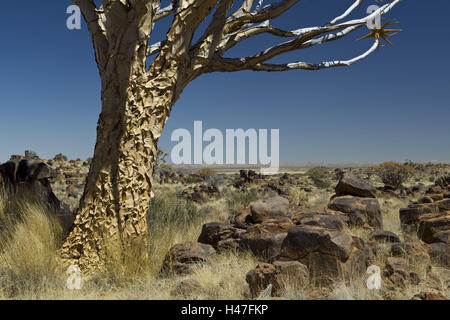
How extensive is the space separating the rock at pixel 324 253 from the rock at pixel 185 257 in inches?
51.4

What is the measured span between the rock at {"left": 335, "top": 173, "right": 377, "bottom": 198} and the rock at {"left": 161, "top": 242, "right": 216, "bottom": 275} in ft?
15.5

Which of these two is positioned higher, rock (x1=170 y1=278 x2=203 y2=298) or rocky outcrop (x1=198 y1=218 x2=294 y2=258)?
rocky outcrop (x1=198 y1=218 x2=294 y2=258)

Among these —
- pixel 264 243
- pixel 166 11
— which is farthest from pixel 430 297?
pixel 166 11

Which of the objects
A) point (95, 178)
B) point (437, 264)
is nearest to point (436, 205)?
point (437, 264)

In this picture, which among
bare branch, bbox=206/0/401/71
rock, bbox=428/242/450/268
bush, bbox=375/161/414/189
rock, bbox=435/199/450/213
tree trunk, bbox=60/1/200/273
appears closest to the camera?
tree trunk, bbox=60/1/200/273

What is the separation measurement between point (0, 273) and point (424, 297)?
4.79 metres

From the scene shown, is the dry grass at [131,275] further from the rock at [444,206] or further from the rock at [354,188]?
the rock at [354,188]

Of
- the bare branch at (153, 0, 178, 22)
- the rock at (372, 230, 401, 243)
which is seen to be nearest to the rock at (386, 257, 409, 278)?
the rock at (372, 230, 401, 243)

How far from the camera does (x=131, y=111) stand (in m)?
4.82

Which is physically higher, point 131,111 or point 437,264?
point 131,111

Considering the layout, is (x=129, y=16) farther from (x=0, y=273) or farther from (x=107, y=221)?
(x=0, y=273)

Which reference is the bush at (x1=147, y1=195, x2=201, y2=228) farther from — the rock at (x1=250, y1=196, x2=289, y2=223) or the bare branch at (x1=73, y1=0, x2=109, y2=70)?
the bare branch at (x1=73, y1=0, x2=109, y2=70)

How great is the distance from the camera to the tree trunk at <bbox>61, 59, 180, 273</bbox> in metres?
4.79

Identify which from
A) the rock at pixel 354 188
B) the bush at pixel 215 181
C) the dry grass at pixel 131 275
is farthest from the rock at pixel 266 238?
the bush at pixel 215 181
